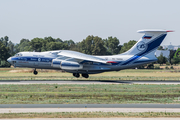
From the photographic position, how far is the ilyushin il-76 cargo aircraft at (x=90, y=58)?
43.3 meters

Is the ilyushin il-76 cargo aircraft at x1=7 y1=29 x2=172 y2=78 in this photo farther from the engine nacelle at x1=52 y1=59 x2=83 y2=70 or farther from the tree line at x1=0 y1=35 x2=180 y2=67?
the tree line at x1=0 y1=35 x2=180 y2=67

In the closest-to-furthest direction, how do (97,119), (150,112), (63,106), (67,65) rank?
(97,119), (150,112), (63,106), (67,65)

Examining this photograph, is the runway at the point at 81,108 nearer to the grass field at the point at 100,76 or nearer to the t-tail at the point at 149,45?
the grass field at the point at 100,76

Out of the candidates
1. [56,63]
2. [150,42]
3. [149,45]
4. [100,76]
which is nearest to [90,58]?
[56,63]

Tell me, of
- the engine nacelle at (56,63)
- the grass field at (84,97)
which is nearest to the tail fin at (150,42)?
the engine nacelle at (56,63)

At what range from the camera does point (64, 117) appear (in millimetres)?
15117

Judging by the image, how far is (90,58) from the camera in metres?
42.9

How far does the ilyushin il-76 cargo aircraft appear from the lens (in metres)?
43.3

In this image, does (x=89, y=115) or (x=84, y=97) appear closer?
(x=89, y=115)

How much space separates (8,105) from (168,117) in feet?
36.0

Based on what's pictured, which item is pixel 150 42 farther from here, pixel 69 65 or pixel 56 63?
pixel 56 63

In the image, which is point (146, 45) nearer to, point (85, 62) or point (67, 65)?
point (85, 62)

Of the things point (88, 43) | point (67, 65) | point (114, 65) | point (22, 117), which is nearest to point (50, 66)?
point (67, 65)

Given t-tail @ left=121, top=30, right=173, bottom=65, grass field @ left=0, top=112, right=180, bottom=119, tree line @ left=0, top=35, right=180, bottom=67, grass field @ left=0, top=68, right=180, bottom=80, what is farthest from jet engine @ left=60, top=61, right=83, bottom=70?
tree line @ left=0, top=35, right=180, bottom=67
